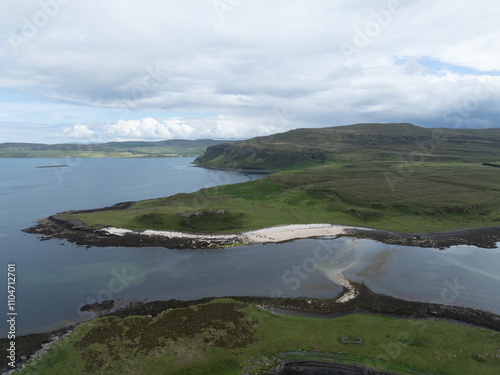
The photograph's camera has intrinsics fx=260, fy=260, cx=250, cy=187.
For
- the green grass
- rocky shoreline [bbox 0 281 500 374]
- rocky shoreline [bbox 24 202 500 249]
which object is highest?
the green grass

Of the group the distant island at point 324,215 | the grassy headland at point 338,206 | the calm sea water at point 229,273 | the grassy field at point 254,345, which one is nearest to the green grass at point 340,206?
the grassy headland at point 338,206

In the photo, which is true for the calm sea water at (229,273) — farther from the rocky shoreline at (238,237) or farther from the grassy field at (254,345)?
the grassy field at (254,345)

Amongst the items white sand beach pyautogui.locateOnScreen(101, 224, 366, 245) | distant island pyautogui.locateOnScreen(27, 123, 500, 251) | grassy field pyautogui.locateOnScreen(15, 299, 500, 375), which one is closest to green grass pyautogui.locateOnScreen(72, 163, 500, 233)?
distant island pyautogui.locateOnScreen(27, 123, 500, 251)

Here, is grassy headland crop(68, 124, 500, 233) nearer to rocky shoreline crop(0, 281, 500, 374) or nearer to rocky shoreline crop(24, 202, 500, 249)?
rocky shoreline crop(24, 202, 500, 249)

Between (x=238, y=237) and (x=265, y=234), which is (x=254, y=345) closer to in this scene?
(x=238, y=237)

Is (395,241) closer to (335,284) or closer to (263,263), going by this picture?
(335,284)

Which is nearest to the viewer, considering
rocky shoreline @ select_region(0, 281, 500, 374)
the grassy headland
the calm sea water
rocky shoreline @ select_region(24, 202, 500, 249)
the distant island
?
rocky shoreline @ select_region(0, 281, 500, 374)

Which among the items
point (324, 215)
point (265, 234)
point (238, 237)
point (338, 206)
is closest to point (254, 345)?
point (238, 237)
